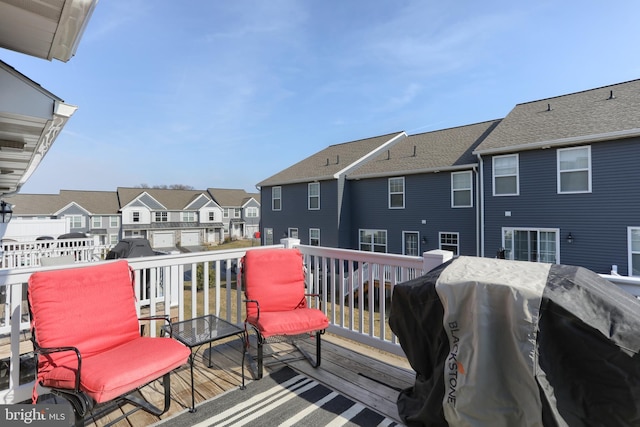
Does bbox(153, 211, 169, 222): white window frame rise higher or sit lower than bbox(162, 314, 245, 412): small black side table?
higher

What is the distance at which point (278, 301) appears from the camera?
123 inches

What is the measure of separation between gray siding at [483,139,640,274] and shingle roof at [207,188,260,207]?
30.2 m

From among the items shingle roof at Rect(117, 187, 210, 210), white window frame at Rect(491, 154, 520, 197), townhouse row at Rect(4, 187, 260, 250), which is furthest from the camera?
shingle roof at Rect(117, 187, 210, 210)

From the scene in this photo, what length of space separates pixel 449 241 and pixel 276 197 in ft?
31.0

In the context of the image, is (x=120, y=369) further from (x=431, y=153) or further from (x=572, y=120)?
(x=431, y=153)

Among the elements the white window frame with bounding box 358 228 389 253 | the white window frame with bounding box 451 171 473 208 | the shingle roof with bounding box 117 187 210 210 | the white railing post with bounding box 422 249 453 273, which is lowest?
the white window frame with bounding box 358 228 389 253

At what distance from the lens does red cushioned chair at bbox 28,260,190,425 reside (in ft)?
5.67

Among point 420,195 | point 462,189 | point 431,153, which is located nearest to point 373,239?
point 420,195

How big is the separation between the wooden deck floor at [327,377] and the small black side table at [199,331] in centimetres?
16

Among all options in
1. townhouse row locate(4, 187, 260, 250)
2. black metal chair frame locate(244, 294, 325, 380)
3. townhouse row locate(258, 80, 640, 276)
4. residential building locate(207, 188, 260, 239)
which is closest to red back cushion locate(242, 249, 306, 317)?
black metal chair frame locate(244, 294, 325, 380)

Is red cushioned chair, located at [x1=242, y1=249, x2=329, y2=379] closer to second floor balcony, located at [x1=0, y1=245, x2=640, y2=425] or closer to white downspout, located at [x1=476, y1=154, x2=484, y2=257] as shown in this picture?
second floor balcony, located at [x1=0, y1=245, x2=640, y2=425]

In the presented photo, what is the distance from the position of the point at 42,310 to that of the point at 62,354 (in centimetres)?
31

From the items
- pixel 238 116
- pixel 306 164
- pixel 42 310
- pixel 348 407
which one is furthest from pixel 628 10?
pixel 306 164

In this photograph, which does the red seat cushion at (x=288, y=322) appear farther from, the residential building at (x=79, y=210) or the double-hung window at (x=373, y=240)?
the residential building at (x=79, y=210)
